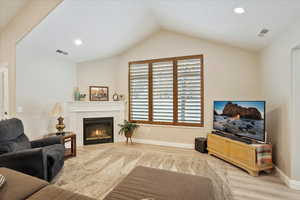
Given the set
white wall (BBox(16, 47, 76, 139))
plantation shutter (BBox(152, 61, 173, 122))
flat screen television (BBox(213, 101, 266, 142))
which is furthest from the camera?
plantation shutter (BBox(152, 61, 173, 122))

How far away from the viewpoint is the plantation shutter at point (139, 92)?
196 inches

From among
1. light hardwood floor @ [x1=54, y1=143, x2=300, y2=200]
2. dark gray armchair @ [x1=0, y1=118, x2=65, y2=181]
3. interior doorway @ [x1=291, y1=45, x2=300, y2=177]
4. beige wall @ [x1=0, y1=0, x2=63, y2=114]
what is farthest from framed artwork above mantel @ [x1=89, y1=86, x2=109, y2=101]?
interior doorway @ [x1=291, y1=45, x2=300, y2=177]

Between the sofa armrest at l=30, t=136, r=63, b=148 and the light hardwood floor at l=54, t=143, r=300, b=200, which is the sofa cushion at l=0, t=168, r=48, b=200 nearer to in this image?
the light hardwood floor at l=54, t=143, r=300, b=200

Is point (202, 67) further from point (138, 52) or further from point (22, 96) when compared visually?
point (22, 96)

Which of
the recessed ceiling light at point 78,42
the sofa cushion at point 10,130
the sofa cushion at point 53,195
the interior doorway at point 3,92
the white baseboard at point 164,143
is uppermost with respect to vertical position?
the recessed ceiling light at point 78,42

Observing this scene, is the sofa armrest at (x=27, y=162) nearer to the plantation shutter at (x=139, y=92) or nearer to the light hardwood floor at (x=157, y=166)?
the light hardwood floor at (x=157, y=166)

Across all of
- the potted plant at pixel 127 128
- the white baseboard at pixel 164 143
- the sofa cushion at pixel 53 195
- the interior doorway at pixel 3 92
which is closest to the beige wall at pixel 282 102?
the white baseboard at pixel 164 143

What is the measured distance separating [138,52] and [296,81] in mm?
3920

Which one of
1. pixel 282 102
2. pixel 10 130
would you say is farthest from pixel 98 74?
pixel 282 102

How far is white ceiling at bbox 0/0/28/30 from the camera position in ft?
10.1

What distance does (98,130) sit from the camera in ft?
16.4

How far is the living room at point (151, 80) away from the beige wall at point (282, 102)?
0.7 inches

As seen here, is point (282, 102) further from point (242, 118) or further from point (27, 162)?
point (27, 162)

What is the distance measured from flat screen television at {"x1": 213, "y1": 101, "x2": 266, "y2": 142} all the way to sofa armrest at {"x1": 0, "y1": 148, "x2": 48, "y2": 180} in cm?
356
